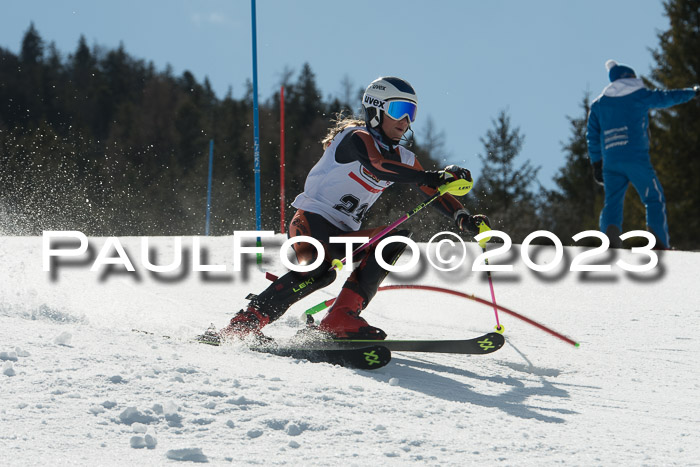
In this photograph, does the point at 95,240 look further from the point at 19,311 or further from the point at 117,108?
the point at 117,108

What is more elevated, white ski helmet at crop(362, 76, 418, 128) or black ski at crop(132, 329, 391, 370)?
white ski helmet at crop(362, 76, 418, 128)

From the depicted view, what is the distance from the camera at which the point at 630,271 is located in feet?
21.3

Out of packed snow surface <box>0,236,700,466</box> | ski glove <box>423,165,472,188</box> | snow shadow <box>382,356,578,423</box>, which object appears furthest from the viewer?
ski glove <box>423,165,472,188</box>

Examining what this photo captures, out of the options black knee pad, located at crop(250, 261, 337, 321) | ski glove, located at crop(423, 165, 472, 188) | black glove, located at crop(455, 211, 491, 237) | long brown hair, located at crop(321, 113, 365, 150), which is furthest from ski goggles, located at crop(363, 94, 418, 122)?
black knee pad, located at crop(250, 261, 337, 321)

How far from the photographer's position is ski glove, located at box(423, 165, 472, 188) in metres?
3.51

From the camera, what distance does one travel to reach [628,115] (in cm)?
757

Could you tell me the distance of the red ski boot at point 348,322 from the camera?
355cm

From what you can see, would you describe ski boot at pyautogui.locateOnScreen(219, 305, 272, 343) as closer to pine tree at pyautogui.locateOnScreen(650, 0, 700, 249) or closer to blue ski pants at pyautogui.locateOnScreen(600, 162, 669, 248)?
blue ski pants at pyautogui.locateOnScreen(600, 162, 669, 248)

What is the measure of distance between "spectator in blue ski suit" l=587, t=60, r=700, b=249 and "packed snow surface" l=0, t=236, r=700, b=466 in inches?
99.2

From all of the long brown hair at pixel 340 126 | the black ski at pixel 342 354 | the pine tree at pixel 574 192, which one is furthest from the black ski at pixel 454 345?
the pine tree at pixel 574 192

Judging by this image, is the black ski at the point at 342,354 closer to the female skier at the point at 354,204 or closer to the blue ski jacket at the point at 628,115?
the female skier at the point at 354,204

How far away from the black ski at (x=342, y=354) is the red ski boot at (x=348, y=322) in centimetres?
9

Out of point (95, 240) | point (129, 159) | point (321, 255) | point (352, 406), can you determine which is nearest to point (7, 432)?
point (352, 406)

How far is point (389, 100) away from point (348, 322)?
1.23 m
